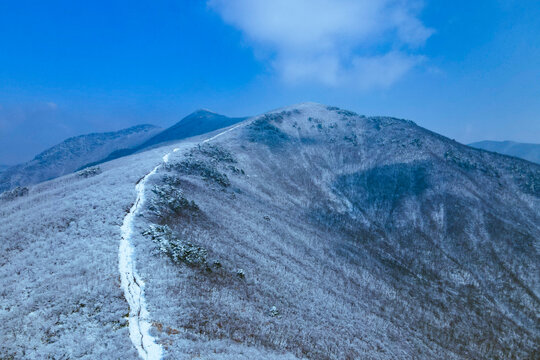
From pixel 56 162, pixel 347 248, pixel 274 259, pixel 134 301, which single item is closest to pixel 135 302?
pixel 134 301

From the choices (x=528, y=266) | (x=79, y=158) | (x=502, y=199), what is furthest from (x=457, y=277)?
(x=79, y=158)

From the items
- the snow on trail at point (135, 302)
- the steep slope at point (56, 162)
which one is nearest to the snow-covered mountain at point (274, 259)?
the snow on trail at point (135, 302)

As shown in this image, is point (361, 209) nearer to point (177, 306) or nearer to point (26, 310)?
point (177, 306)

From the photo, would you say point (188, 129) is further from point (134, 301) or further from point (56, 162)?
point (134, 301)

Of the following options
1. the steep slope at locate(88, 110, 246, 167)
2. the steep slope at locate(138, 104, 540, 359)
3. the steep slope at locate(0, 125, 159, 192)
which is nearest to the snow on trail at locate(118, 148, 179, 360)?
the steep slope at locate(138, 104, 540, 359)

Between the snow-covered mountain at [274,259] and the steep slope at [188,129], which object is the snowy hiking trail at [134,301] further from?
the steep slope at [188,129]

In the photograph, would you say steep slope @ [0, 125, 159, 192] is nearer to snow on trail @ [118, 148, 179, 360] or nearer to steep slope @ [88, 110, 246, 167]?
steep slope @ [88, 110, 246, 167]
